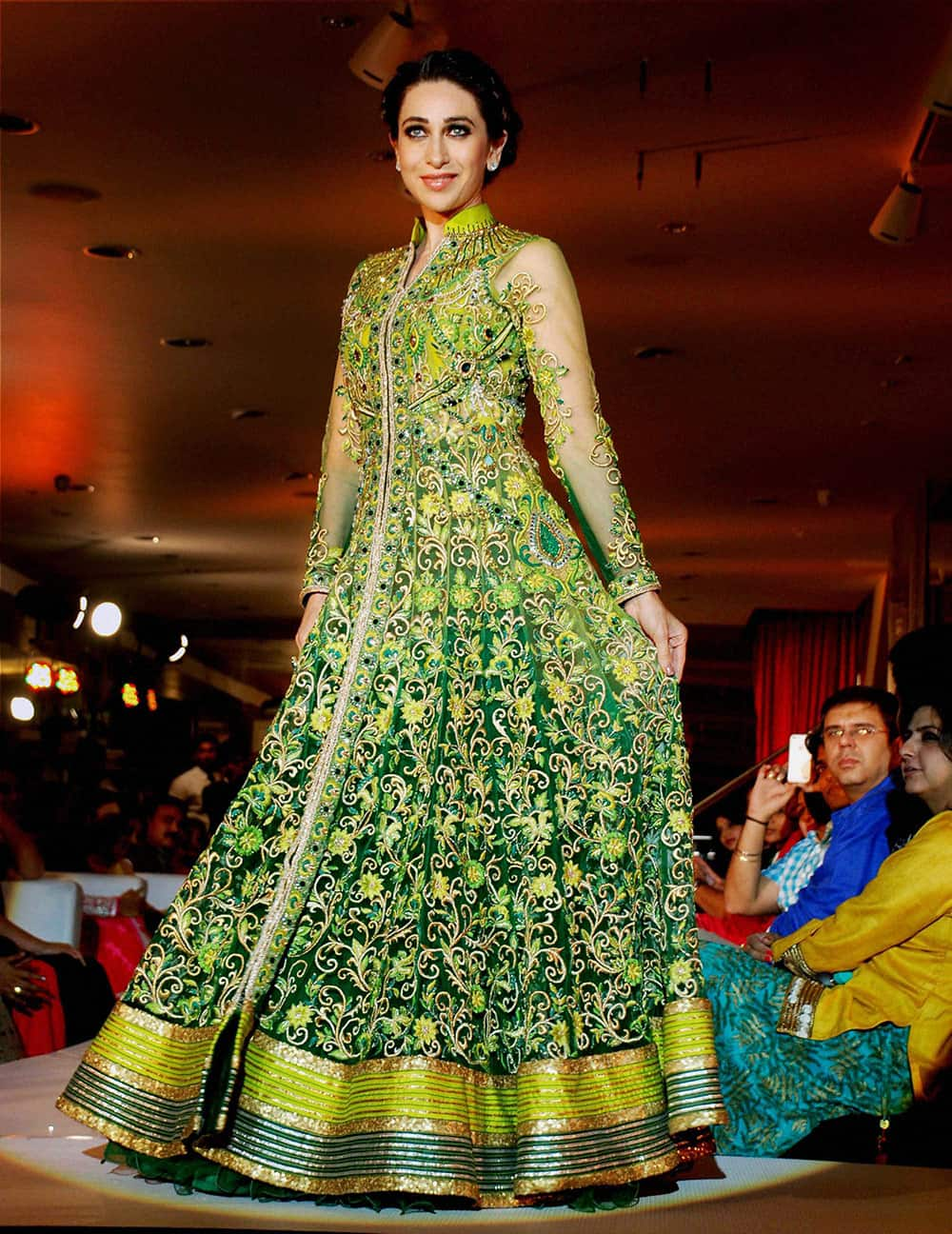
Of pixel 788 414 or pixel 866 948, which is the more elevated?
pixel 788 414

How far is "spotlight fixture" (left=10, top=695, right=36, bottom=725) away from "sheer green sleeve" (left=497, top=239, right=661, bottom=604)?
12.9 m

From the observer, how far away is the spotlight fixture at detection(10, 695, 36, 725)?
1461 centimetres

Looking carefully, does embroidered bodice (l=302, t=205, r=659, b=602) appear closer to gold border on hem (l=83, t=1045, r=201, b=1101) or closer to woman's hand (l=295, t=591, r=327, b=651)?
woman's hand (l=295, t=591, r=327, b=651)

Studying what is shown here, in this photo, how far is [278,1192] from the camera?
77.9 inches

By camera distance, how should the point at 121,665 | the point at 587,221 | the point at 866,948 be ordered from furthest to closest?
the point at 121,665 → the point at 587,221 → the point at 866,948

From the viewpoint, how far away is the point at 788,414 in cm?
912

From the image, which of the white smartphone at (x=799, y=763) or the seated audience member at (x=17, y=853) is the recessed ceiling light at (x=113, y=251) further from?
the white smartphone at (x=799, y=763)

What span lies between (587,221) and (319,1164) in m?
4.71

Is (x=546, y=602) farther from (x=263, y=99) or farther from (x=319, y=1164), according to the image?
(x=263, y=99)

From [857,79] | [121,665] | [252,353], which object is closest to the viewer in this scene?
[857,79]

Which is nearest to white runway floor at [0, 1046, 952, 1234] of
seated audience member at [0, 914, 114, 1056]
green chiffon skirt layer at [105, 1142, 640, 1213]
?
green chiffon skirt layer at [105, 1142, 640, 1213]

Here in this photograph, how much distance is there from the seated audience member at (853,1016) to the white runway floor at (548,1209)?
240 mm

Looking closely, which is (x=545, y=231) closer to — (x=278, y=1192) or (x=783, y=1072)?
(x=783, y=1072)

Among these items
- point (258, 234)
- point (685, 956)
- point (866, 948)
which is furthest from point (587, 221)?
point (685, 956)
